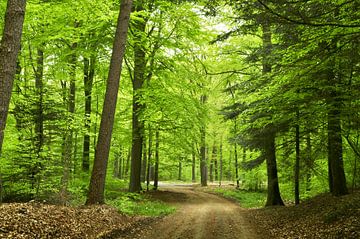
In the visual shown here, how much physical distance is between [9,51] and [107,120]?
477 cm

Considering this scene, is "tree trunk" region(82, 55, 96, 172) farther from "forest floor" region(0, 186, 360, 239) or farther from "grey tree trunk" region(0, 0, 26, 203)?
"grey tree trunk" region(0, 0, 26, 203)

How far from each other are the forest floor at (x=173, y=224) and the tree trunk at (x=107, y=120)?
0.72 metres

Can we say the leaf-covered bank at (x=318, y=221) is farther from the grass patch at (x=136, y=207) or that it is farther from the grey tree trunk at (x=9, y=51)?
the grey tree trunk at (x=9, y=51)

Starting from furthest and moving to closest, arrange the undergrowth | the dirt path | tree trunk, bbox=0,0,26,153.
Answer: the undergrowth
the dirt path
tree trunk, bbox=0,0,26,153

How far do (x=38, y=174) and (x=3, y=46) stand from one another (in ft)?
20.8

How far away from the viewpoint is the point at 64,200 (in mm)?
11914

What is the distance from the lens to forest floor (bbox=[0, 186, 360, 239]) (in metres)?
7.41

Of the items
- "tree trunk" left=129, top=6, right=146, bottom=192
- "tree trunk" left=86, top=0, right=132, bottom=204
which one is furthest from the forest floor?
"tree trunk" left=129, top=6, right=146, bottom=192

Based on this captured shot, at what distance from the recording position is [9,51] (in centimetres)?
634

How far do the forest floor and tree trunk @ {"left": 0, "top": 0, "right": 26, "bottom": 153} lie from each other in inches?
93.0

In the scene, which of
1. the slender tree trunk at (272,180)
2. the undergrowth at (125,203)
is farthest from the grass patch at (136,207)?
the slender tree trunk at (272,180)

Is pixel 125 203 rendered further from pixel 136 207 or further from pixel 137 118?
pixel 137 118

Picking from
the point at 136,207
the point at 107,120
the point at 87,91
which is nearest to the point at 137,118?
the point at 87,91

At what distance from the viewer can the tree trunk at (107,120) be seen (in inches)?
416
